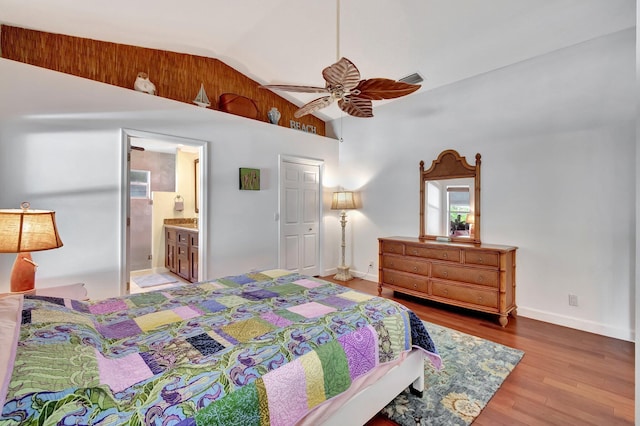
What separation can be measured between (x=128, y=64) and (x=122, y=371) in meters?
3.44

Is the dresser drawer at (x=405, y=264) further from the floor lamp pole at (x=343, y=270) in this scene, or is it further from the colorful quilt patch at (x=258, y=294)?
the colorful quilt patch at (x=258, y=294)

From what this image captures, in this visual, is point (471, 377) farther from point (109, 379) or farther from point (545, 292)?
point (109, 379)

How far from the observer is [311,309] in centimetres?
173

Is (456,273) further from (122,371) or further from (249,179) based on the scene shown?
(122,371)

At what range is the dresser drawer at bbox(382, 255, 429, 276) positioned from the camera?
3.69 metres

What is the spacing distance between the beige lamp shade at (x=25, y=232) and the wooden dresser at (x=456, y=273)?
348cm

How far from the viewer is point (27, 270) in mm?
1982

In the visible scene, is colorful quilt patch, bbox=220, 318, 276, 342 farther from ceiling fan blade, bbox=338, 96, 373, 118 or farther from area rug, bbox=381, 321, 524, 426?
ceiling fan blade, bbox=338, 96, 373, 118

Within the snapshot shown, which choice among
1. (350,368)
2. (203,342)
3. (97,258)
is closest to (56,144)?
(97,258)

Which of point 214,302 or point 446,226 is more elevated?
point 446,226

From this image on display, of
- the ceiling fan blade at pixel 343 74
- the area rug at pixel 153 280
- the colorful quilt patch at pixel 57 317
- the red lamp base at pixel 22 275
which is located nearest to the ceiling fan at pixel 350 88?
the ceiling fan blade at pixel 343 74

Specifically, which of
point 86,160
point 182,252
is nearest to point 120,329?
point 86,160

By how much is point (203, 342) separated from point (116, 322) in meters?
0.56

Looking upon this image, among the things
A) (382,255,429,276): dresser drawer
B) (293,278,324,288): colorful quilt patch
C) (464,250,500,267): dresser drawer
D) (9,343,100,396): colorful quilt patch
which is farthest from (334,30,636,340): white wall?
(9,343,100,396): colorful quilt patch
